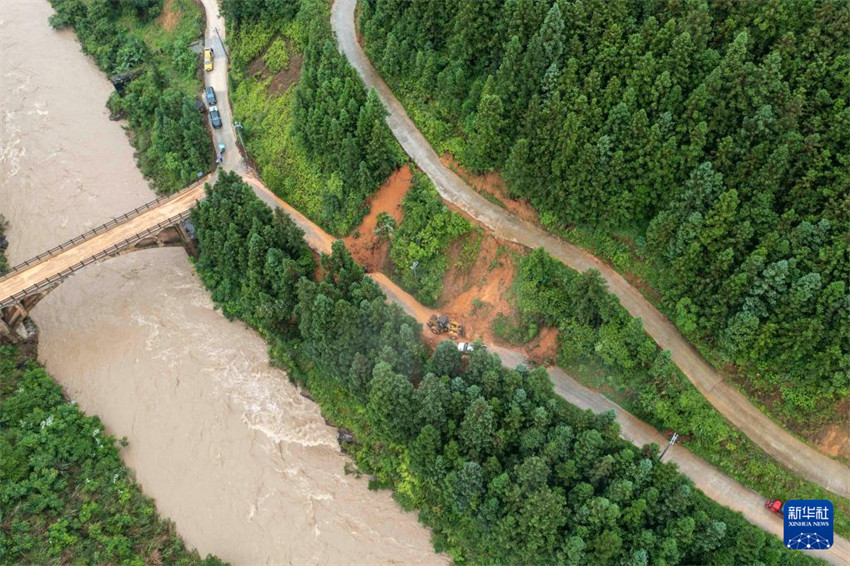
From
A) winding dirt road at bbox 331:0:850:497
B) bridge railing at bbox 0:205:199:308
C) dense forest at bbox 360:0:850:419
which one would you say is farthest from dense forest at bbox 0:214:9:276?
dense forest at bbox 360:0:850:419

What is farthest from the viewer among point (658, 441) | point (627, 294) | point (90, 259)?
point (90, 259)

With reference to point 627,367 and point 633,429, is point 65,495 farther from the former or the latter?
point 627,367

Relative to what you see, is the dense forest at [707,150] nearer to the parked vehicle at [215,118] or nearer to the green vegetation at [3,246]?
the parked vehicle at [215,118]

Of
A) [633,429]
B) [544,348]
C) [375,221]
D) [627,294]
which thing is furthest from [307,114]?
[633,429]

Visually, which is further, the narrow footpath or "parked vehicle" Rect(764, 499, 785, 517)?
the narrow footpath

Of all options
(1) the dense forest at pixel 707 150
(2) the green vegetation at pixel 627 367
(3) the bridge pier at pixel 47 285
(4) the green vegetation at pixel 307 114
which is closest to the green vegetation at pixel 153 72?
(4) the green vegetation at pixel 307 114

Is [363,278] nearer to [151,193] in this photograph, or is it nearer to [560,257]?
[560,257]

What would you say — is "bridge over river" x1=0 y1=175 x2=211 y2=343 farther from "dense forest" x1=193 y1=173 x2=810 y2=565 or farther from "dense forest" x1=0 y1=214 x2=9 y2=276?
"dense forest" x1=193 y1=173 x2=810 y2=565
